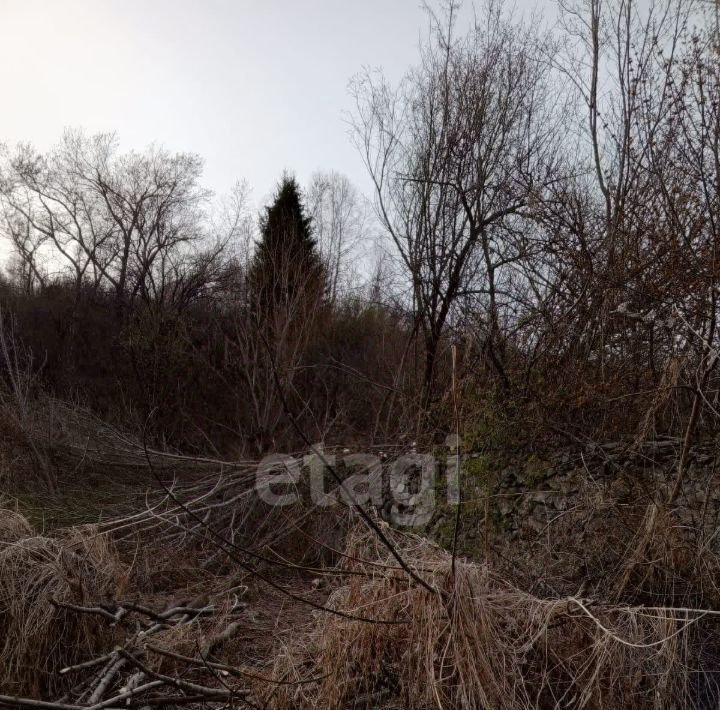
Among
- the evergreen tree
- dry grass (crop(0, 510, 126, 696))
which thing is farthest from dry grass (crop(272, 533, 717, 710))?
the evergreen tree

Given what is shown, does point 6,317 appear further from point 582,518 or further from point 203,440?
point 582,518

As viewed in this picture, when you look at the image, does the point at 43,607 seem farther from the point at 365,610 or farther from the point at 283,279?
the point at 283,279

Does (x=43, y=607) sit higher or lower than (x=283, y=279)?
lower

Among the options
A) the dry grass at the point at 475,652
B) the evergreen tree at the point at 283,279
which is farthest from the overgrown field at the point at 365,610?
the evergreen tree at the point at 283,279

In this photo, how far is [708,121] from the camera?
553 centimetres

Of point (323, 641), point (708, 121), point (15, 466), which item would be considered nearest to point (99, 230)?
point (15, 466)

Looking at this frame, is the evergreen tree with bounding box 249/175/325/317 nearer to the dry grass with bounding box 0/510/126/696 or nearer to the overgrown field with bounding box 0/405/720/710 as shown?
the overgrown field with bounding box 0/405/720/710

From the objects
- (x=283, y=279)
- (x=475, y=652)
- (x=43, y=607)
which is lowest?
(x=43, y=607)

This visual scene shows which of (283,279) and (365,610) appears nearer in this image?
(365,610)

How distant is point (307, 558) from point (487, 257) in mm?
3987

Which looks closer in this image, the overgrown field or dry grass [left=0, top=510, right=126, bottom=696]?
the overgrown field

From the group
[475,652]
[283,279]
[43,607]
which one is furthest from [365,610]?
[283,279]

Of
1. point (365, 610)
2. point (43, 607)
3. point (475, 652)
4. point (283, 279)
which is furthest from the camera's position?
point (283, 279)

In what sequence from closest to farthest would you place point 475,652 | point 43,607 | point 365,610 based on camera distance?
point 475,652 < point 365,610 < point 43,607
